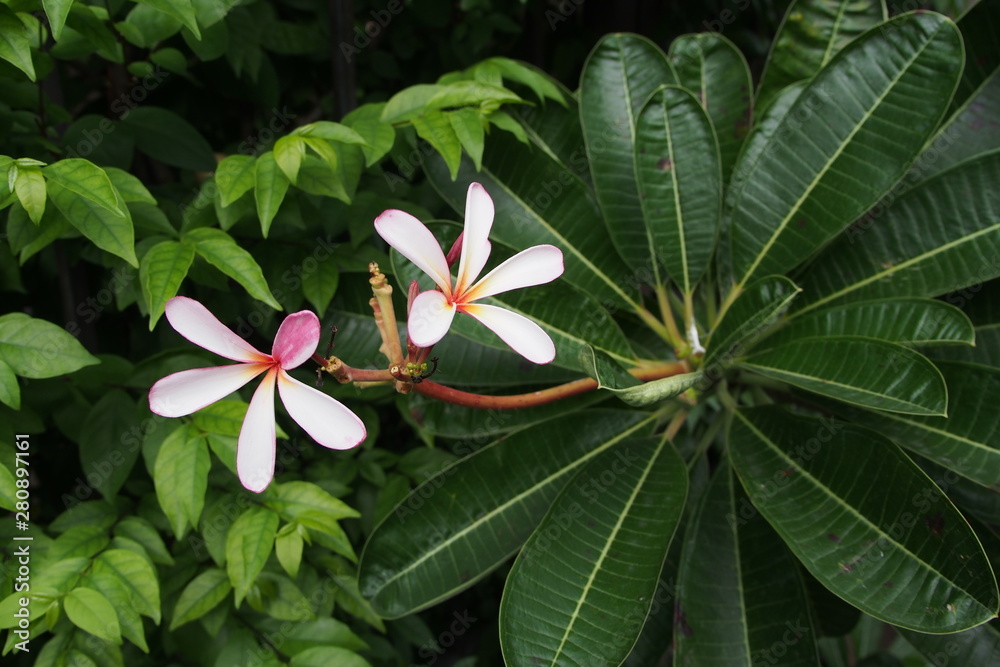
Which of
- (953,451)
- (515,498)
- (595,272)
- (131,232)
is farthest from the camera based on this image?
(595,272)

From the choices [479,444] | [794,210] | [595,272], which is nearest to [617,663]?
[479,444]

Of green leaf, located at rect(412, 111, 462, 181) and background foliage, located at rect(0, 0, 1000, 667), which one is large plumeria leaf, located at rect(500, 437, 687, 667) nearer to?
background foliage, located at rect(0, 0, 1000, 667)

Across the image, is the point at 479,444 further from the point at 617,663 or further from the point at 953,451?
the point at 953,451

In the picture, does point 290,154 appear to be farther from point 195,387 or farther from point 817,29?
point 817,29

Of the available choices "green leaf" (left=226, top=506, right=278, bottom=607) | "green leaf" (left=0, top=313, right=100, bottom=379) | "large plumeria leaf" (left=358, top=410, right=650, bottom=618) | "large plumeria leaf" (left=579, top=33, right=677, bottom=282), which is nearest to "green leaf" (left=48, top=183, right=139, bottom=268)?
"green leaf" (left=0, top=313, right=100, bottom=379)

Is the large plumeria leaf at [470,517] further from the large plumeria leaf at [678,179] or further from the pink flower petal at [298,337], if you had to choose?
the pink flower petal at [298,337]

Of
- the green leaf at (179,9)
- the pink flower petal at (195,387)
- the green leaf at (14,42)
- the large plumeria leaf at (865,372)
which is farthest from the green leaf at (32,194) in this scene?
the large plumeria leaf at (865,372)
